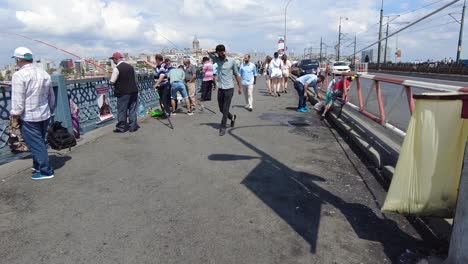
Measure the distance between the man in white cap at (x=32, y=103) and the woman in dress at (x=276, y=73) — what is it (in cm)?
1151

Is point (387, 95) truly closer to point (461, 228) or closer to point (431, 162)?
point (431, 162)

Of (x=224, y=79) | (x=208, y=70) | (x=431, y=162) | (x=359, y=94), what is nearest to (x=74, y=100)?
(x=224, y=79)

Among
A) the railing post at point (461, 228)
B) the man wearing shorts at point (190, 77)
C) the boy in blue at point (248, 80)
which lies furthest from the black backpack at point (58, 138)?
the boy in blue at point (248, 80)

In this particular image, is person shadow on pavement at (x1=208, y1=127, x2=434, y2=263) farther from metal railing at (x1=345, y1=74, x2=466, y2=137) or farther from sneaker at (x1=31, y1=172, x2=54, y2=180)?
sneaker at (x1=31, y1=172, x2=54, y2=180)

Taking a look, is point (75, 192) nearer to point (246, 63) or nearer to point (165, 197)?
point (165, 197)

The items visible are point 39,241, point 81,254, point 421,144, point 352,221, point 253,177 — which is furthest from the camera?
point 253,177

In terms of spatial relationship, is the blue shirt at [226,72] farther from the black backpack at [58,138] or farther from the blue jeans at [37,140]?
the blue jeans at [37,140]

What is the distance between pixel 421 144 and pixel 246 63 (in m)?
10.0

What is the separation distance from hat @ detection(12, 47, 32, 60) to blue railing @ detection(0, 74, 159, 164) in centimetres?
185

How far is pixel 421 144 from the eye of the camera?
2.93 metres

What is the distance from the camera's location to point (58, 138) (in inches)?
233

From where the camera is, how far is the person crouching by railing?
9.14m

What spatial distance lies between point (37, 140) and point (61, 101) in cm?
229

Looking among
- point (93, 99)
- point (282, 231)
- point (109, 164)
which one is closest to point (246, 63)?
point (93, 99)
